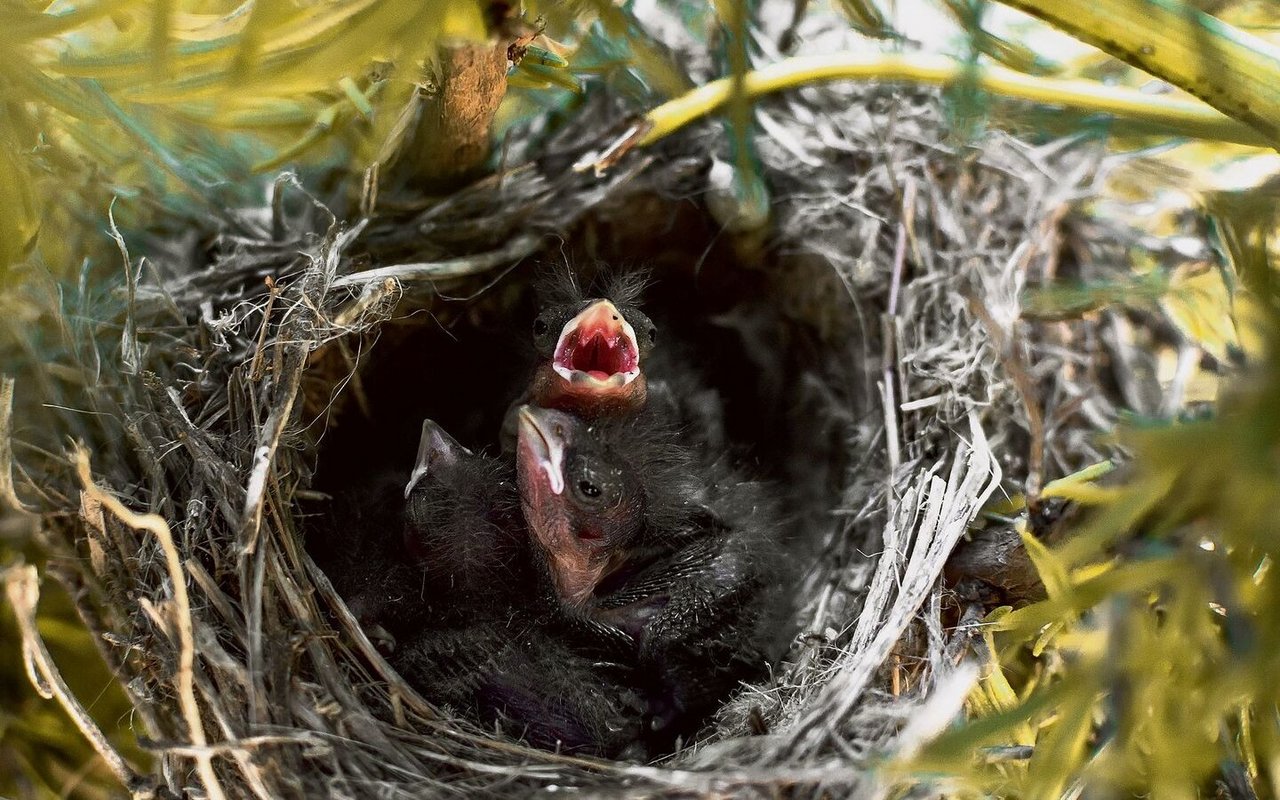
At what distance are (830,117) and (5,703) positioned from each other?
1.39m

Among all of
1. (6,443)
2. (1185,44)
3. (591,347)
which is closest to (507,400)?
(591,347)

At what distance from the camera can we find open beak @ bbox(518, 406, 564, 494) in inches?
45.2

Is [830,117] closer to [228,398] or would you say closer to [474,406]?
[474,406]

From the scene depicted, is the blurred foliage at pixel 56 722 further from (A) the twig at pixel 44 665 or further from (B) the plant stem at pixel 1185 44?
(B) the plant stem at pixel 1185 44

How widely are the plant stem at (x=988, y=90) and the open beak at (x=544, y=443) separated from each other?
1.28 feet

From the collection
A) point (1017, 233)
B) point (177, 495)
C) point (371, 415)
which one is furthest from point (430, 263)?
point (1017, 233)

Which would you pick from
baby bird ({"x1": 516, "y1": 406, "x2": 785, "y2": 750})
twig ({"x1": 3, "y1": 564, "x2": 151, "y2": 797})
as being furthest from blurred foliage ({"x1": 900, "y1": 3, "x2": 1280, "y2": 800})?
twig ({"x1": 3, "y1": 564, "x2": 151, "y2": 797})

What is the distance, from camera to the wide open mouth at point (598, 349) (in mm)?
1234

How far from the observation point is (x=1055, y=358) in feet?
4.45

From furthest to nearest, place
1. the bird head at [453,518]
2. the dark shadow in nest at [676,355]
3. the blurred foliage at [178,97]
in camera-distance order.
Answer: the dark shadow in nest at [676,355], the bird head at [453,518], the blurred foliage at [178,97]

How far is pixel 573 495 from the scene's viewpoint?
1160 mm

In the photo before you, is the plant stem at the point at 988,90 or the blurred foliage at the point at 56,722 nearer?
the plant stem at the point at 988,90

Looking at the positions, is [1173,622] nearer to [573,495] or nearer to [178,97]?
[573,495]

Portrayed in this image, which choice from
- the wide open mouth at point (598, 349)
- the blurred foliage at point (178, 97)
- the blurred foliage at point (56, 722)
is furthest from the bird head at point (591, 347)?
the blurred foliage at point (56, 722)
